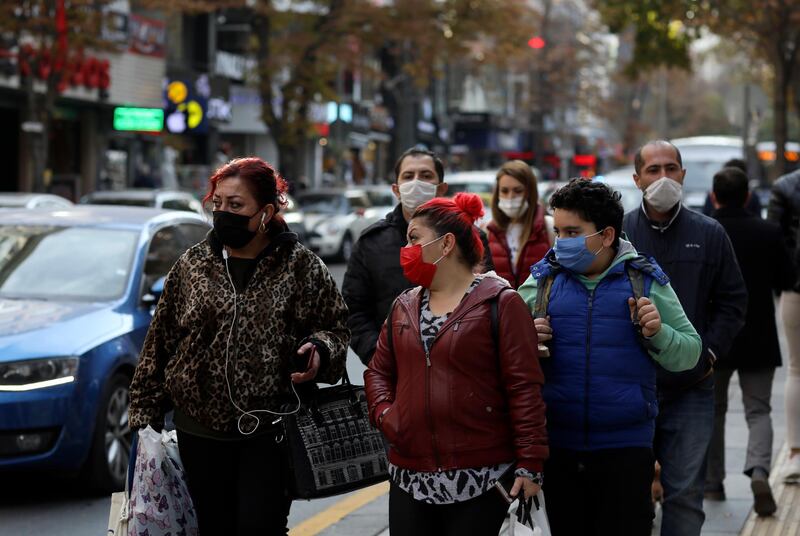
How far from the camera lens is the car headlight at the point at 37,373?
289 inches

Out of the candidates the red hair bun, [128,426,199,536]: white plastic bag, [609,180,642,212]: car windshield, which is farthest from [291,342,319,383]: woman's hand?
[609,180,642,212]: car windshield

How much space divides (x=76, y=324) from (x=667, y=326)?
165 inches

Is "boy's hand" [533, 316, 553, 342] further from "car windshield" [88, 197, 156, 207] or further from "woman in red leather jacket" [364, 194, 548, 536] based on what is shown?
"car windshield" [88, 197, 156, 207]

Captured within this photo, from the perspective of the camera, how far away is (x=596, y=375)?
449 cm

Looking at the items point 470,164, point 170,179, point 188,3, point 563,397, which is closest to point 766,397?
point 563,397

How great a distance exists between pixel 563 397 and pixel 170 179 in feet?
101

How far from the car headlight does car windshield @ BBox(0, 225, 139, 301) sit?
900 mm

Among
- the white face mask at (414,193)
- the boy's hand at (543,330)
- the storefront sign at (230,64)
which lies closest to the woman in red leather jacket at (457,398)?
the boy's hand at (543,330)

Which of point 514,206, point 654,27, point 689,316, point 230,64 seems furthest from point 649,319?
point 230,64

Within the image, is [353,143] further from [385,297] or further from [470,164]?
[385,297]

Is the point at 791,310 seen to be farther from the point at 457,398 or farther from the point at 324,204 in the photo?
the point at 324,204

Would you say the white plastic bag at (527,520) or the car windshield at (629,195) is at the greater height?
the car windshield at (629,195)

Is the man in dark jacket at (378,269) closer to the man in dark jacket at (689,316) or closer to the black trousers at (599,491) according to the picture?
the man in dark jacket at (689,316)

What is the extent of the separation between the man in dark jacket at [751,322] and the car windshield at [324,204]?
22483 millimetres
